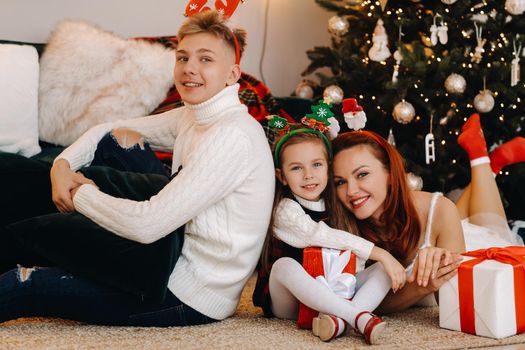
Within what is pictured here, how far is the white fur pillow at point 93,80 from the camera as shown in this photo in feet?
10.0

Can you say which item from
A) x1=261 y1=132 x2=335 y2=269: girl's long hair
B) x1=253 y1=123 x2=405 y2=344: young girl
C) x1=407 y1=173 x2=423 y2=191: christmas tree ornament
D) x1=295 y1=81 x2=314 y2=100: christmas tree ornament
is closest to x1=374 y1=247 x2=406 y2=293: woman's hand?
x1=253 y1=123 x2=405 y2=344: young girl

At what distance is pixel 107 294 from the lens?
6.14 ft

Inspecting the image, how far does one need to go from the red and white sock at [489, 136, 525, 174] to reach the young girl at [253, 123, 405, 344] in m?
1.19

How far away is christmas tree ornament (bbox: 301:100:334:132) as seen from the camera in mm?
2156

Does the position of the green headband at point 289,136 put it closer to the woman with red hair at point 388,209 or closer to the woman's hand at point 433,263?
the woman with red hair at point 388,209

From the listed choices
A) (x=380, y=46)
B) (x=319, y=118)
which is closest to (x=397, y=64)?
(x=380, y=46)

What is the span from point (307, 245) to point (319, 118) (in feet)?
1.36

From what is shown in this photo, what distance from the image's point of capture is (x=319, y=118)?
2.18 m

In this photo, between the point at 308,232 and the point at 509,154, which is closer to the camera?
the point at 308,232

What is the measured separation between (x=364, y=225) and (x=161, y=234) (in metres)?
0.72

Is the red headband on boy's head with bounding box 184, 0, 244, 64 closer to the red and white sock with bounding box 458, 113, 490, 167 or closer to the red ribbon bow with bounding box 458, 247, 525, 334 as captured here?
the red ribbon bow with bounding box 458, 247, 525, 334

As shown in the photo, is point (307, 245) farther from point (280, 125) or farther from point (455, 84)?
point (455, 84)

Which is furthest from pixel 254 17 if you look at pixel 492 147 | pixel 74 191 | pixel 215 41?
pixel 74 191

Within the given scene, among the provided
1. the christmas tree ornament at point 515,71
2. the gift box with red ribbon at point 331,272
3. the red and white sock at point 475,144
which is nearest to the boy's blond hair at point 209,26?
the gift box with red ribbon at point 331,272
